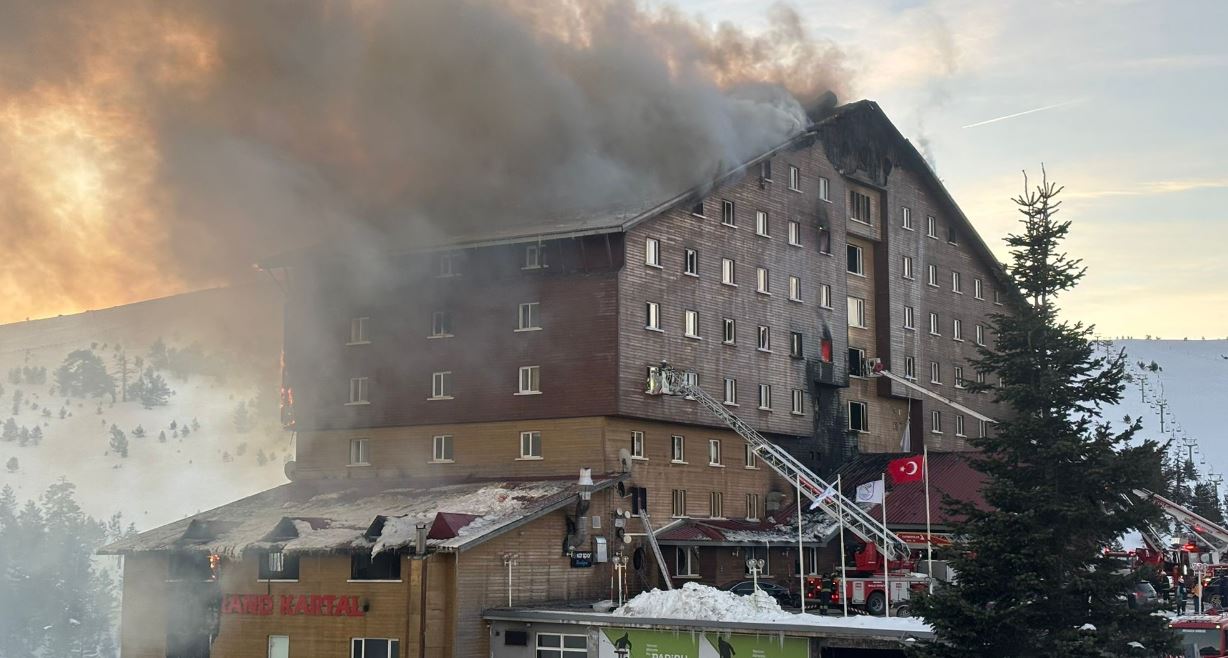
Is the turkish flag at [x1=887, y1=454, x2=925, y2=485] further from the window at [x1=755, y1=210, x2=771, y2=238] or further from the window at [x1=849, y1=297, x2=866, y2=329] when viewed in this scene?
the window at [x1=849, y1=297, x2=866, y2=329]

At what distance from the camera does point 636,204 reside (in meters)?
57.9

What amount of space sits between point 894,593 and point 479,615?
1449 cm

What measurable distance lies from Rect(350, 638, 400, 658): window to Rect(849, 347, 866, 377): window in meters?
30.1

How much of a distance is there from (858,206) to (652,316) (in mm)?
18720

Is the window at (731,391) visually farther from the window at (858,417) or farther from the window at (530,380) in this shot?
the window at (858,417)

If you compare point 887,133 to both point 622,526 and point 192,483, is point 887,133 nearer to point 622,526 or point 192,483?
point 622,526

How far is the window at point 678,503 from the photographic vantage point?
5697cm

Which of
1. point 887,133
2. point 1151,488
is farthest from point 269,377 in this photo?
point 1151,488

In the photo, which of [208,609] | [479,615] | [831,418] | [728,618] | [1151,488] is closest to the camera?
[1151,488]

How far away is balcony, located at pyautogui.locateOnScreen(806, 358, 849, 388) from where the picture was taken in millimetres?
65000

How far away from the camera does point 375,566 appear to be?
157 ft

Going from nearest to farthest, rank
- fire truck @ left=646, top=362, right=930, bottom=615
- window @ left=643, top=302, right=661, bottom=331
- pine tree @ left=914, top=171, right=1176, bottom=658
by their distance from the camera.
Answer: pine tree @ left=914, top=171, right=1176, bottom=658 → fire truck @ left=646, top=362, right=930, bottom=615 → window @ left=643, top=302, right=661, bottom=331

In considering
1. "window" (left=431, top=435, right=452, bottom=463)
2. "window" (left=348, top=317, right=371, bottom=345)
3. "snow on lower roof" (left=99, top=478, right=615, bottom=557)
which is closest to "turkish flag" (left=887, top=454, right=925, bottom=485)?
"snow on lower roof" (left=99, top=478, right=615, bottom=557)

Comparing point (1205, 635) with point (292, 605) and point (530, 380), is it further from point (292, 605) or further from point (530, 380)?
point (292, 605)
